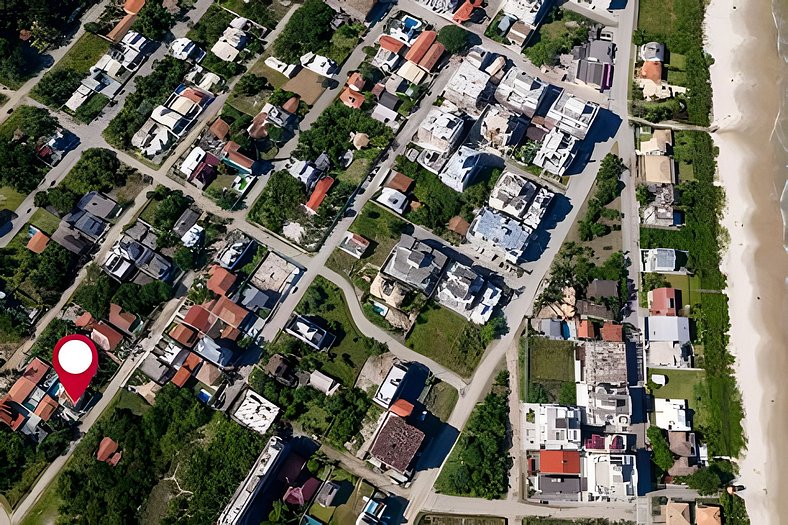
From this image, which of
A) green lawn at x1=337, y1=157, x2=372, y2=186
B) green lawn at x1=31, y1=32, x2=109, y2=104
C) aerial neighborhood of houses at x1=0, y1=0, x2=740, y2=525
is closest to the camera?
aerial neighborhood of houses at x1=0, y1=0, x2=740, y2=525

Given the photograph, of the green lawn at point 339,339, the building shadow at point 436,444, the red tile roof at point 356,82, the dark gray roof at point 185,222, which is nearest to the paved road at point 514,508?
the building shadow at point 436,444

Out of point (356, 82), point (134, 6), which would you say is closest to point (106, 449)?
point (356, 82)

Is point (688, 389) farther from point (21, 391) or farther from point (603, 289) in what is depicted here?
point (21, 391)

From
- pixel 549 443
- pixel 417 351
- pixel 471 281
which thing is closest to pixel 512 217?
pixel 471 281

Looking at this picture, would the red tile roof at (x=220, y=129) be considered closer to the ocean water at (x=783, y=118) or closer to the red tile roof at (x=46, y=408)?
the red tile roof at (x=46, y=408)

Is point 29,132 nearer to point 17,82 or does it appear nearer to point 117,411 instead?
point 17,82

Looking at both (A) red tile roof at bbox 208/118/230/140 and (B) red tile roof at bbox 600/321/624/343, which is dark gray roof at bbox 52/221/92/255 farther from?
(B) red tile roof at bbox 600/321/624/343

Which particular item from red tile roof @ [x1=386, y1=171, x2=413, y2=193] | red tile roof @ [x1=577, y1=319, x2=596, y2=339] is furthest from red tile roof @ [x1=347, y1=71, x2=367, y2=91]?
red tile roof @ [x1=577, y1=319, x2=596, y2=339]
